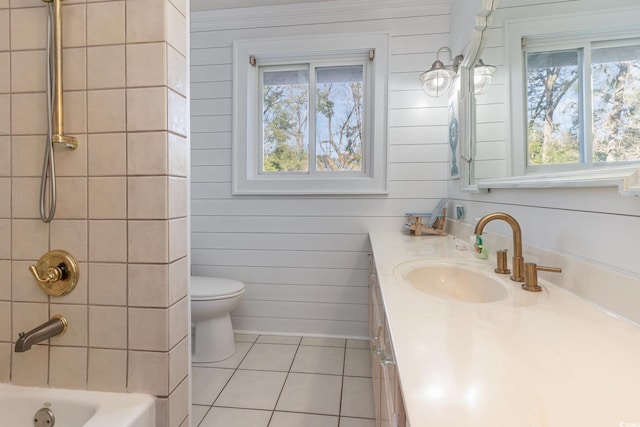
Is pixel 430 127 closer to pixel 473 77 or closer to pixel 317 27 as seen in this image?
pixel 473 77

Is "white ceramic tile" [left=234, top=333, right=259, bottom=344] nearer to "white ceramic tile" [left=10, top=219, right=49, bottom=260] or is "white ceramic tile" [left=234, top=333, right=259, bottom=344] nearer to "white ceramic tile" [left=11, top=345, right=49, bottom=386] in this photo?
"white ceramic tile" [left=11, top=345, right=49, bottom=386]

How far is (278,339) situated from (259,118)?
1691mm

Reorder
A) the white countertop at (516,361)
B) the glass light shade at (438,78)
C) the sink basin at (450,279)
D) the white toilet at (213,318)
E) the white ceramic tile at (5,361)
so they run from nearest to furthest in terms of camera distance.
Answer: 1. the white countertop at (516,361)
2. the white ceramic tile at (5,361)
3. the sink basin at (450,279)
4. the glass light shade at (438,78)
5. the white toilet at (213,318)

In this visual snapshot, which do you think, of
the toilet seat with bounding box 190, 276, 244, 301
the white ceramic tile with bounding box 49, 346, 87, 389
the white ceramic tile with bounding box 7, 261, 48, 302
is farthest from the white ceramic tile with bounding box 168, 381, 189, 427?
the toilet seat with bounding box 190, 276, 244, 301

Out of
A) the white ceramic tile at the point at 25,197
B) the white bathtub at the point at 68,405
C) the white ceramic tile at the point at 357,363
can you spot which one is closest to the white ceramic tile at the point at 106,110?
the white ceramic tile at the point at 25,197

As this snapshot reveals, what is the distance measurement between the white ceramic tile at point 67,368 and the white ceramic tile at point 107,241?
0.97ft

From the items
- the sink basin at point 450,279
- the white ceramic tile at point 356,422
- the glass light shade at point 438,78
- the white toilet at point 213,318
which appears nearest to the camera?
the sink basin at point 450,279

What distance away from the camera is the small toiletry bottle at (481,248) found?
1200 mm

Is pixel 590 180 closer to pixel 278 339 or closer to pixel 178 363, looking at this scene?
pixel 178 363

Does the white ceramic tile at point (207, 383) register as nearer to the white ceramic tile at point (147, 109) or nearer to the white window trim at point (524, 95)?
the white ceramic tile at point (147, 109)

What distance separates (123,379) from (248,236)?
1479 millimetres

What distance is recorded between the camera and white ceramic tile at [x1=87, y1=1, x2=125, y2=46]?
2.83ft

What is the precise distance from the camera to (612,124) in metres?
0.69

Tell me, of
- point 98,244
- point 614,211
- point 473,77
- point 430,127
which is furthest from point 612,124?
point 430,127
